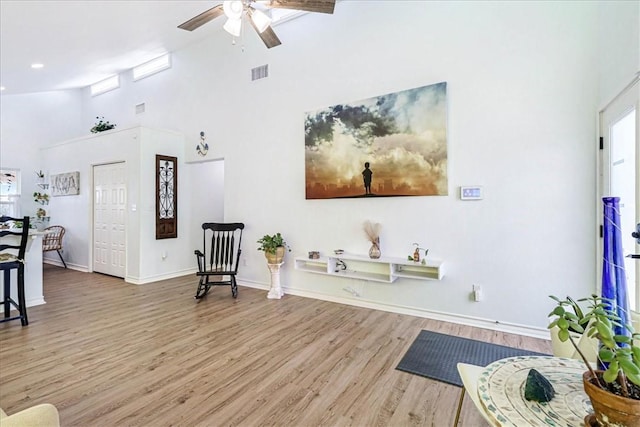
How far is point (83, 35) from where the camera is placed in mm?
4500

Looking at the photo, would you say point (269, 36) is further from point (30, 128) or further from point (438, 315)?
point (30, 128)

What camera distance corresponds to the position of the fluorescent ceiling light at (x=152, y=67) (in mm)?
6117

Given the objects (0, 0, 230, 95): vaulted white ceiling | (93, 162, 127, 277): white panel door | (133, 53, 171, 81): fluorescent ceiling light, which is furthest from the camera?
(133, 53, 171, 81): fluorescent ceiling light

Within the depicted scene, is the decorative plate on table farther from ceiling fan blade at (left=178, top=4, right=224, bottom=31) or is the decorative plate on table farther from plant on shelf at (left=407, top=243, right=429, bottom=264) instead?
ceiling fan blade at (left=178, top=4, right=224, bottom=31)

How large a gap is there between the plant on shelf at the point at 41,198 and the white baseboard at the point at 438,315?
627 cm

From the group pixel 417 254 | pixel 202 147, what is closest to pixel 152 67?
pixel 202 147

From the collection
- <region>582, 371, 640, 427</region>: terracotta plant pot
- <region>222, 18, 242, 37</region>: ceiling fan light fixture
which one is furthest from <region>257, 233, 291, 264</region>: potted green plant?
<region>582, 371, 640, 427</region>: terracotta plant pot

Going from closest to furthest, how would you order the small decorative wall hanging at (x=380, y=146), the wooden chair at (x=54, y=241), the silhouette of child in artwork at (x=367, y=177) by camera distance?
1. the small decorative wall hanging at (x=380, y=146)
2. the silhouette of child in artwork at (x=367, y=177)
3. the wooden chair at (x=54, y=241)

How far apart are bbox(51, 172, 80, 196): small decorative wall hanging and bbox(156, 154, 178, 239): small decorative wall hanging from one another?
2.20 metres

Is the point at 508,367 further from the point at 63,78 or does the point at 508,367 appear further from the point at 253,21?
the point at 63,78

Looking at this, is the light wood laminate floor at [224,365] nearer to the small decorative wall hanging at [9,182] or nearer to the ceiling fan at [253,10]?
the ceiling fan at [253,10]

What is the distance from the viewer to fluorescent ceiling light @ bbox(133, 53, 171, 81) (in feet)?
20.1

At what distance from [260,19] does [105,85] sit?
6.24 meters

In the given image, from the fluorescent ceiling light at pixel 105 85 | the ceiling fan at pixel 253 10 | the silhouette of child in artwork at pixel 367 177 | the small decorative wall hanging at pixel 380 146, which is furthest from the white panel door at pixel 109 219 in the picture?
the silhouette of child in artwork at pixel 367 177
